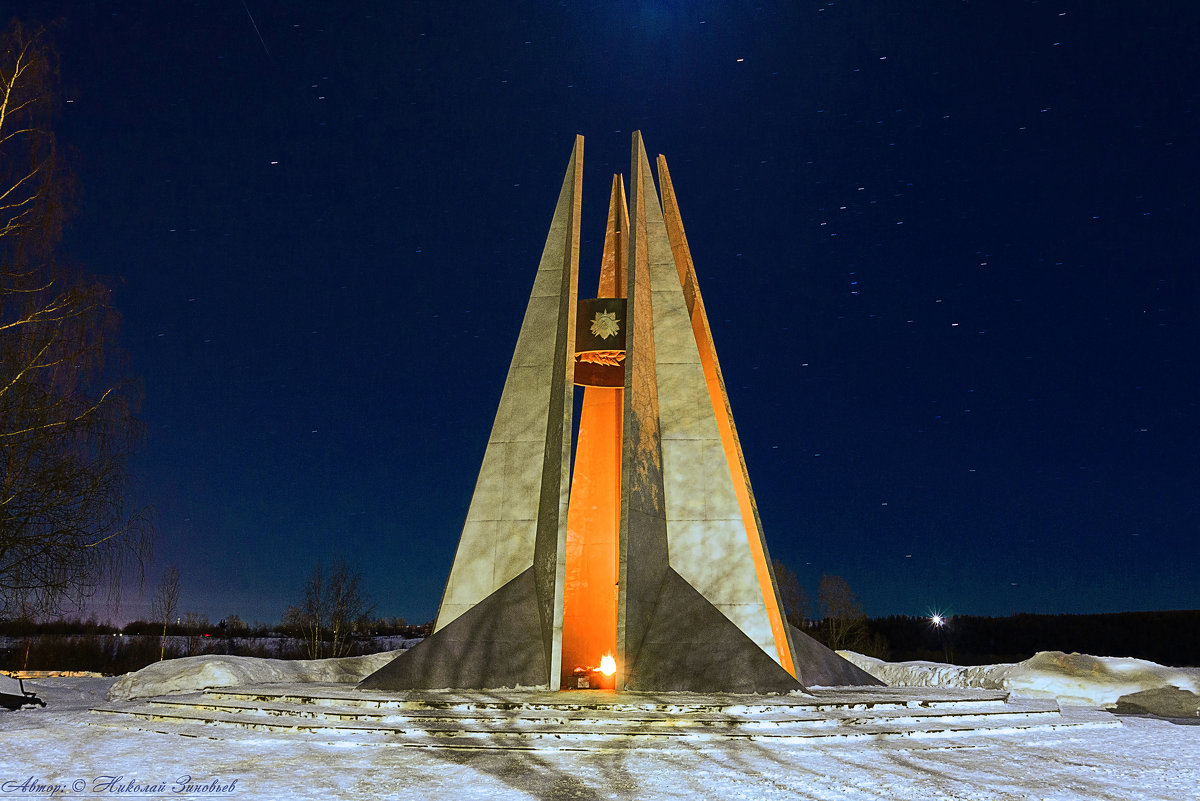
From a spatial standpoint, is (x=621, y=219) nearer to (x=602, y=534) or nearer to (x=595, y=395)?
(x=595, y=395)

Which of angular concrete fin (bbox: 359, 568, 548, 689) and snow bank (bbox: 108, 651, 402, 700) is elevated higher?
angular concrete fin (bbox: 359, 568, 548, 689)

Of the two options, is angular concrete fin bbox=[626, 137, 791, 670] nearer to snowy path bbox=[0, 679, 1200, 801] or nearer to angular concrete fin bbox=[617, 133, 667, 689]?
angular concrete fin bbox=[617, 133, 667, 689]

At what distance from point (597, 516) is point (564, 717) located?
6.15 metres

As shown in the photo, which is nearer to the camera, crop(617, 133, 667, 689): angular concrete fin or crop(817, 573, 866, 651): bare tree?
crop(617, 133, 667, 689): angular concrete fin

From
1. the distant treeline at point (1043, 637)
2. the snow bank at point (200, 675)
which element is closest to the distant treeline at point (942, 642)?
the distant treeline at point (1043, 637)

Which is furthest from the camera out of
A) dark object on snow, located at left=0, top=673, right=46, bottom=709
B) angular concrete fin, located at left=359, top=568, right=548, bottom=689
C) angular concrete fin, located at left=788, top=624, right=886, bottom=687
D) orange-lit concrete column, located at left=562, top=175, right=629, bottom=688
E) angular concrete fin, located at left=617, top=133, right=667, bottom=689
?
orange-lit concrete column, located at left=562, top=175, right=629, bottom=688

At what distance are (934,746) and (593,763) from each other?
2.81 m

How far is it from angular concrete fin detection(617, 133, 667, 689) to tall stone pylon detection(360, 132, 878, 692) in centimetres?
2

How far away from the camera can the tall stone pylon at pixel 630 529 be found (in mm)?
9008

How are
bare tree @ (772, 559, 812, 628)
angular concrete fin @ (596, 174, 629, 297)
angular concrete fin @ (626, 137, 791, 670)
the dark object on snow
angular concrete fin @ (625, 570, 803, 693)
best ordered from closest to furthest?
1. the dark object on snow
2. angular concrete fin @ (625, 570, 803, 693)
3. angular concrete fin @ (626, 137, 791, 670)
4. angular concrete fin @ (596, 174, 629, 297)
5. bare tree @ (772, 559, 812, 628)

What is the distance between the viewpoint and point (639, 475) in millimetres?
9750

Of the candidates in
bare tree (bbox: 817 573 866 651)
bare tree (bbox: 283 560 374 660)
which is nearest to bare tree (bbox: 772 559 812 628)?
bare tree (bbox: 817 573 866 651)

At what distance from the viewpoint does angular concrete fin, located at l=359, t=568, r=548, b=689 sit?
9.00m

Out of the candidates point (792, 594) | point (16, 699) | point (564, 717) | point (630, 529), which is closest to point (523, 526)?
point (630, 529)
